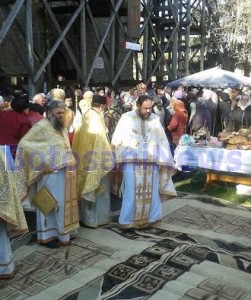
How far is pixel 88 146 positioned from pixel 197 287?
2251 millimetres

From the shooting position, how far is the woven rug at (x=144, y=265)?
3.88m

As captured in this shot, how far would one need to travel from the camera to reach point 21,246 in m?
4.89

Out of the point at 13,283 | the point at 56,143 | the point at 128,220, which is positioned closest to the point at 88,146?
the point at 56,143

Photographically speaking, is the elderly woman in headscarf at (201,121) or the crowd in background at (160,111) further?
the elderly woman in headscarf at (201,121)

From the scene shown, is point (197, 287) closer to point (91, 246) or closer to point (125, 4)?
point (91, 246)

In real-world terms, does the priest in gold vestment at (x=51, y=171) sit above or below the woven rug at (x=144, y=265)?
above

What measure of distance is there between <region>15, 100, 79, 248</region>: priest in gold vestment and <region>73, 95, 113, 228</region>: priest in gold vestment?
16.1 inches

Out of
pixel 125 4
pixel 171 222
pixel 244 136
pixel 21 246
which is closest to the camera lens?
pixel 21 246

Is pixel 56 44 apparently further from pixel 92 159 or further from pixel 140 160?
pixel 140 160

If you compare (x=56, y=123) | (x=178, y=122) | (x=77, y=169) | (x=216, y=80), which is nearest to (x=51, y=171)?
(x=56, y=123)

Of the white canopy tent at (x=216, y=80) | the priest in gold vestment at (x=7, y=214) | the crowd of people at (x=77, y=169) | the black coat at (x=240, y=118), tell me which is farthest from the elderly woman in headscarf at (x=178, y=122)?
the priest in gold vestment at (x=7, y=214)

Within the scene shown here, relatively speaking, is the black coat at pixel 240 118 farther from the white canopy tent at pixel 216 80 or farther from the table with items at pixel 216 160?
the white canopy tent at pixel 216 80

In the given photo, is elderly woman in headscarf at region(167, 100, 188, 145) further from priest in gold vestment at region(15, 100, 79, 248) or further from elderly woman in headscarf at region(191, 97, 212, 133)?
priest in gold vestment at region(15, 100, 79, 248)

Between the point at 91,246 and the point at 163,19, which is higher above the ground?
the point at 163,19
